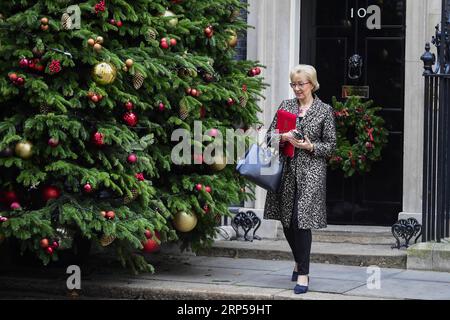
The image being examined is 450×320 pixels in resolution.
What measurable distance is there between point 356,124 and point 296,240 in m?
3.17

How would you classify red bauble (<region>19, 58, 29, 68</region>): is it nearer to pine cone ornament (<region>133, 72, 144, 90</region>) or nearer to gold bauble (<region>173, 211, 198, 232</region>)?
pine cone ornament (<region>133, 72, 144, 90</region>)

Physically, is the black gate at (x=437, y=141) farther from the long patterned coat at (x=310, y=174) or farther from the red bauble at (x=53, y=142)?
the red bauble at (x=53, y=142)

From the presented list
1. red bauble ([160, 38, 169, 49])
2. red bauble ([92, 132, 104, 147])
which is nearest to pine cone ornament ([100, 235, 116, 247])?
red bauble ([92, 132, 104, 147])

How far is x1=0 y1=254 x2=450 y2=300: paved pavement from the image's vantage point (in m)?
8.43

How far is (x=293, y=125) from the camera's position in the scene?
8.23 metres

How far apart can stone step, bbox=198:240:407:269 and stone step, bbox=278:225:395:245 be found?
0.16 m

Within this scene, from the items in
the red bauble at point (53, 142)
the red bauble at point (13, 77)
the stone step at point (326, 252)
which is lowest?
the stone step at point (326, 252)

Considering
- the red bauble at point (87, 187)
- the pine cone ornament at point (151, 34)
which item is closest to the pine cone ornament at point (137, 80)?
the pine cone ornament at point (151, 34)

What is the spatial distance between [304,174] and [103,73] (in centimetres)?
180

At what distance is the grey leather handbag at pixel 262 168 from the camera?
27.0ft

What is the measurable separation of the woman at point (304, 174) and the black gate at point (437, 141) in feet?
5.36

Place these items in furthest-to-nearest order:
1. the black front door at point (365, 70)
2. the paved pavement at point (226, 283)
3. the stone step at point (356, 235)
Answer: the black front door at point (365, 70) < the stone step at point (356, 235) < the paved pavement at point (226, 283)

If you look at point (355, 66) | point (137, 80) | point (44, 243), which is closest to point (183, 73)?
point (137, 80)
